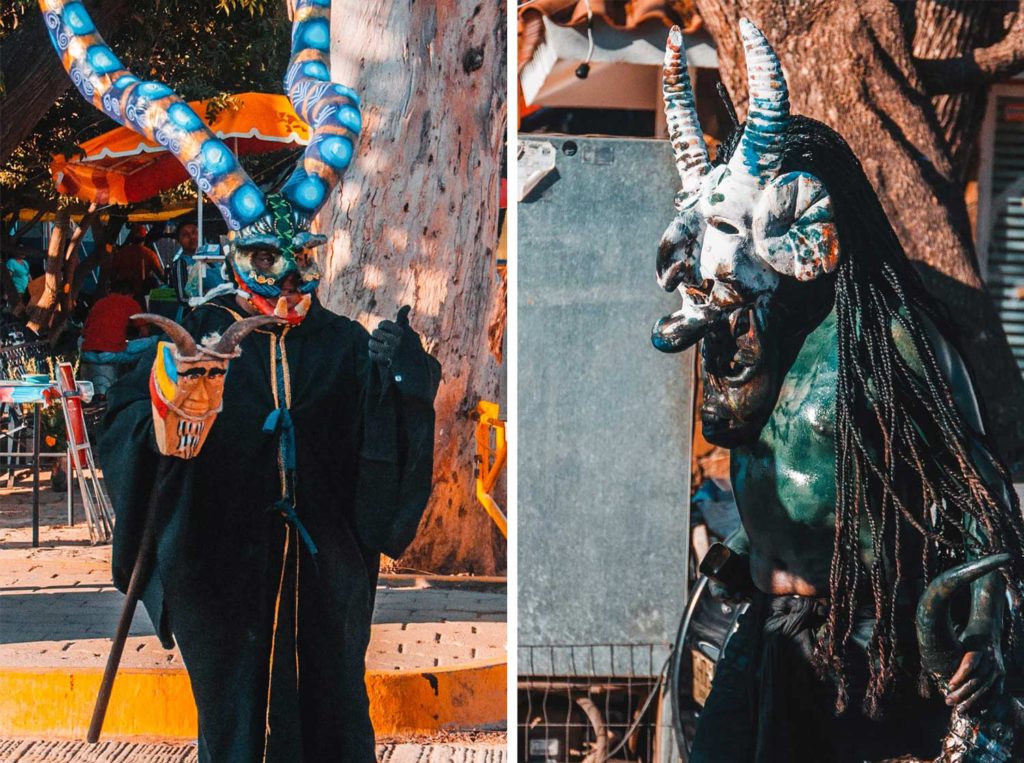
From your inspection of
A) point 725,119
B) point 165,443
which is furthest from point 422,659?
point 725,119

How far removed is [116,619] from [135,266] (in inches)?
264

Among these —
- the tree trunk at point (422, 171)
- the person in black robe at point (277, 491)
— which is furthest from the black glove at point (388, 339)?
the tree trunk at point (422, 171)

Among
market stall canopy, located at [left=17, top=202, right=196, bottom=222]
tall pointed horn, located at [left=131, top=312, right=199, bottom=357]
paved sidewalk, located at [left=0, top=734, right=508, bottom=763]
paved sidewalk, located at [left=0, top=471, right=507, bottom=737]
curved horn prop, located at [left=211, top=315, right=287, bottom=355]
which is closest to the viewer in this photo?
tall pointed horn, located at [left=131, top=312, right=199, bottom=357]

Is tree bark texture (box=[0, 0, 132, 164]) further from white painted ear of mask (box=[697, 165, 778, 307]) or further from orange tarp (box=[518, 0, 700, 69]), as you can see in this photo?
white painted ear of mask (box=[697, 165, 778, 307])

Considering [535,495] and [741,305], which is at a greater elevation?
[741,305]

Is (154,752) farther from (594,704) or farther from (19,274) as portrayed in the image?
(19,274)

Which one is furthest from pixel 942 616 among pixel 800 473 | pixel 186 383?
pixel 186 383

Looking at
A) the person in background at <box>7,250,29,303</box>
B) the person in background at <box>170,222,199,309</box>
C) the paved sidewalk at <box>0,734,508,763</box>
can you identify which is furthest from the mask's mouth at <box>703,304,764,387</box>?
the person in background at <box>7,250,29,303</box>

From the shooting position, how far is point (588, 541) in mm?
3805

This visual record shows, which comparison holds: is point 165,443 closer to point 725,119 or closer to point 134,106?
point 134,106

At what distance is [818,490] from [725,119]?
1.06 metres

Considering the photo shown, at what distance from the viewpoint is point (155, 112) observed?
3.89 m

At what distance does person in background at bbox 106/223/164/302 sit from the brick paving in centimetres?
453

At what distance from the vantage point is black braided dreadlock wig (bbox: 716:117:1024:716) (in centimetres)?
362
